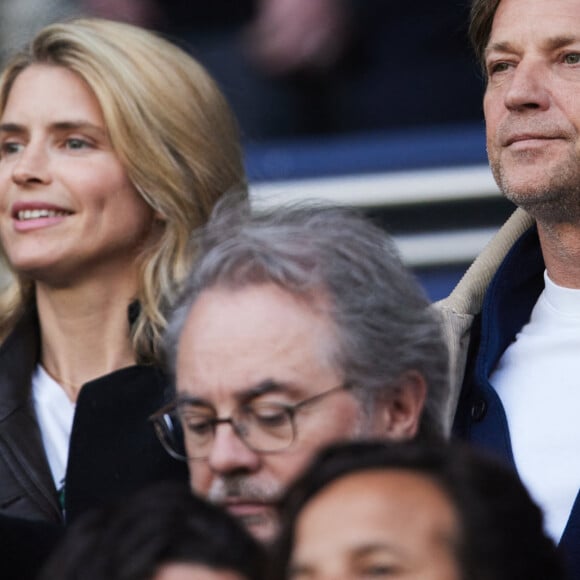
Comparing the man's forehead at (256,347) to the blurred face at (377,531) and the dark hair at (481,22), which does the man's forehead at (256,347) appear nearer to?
the blurred face at (377,531)

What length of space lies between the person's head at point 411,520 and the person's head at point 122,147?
1.40 metres

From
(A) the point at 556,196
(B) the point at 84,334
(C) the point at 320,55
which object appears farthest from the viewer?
(C) the point at 320,55

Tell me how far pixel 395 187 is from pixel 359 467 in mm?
2964

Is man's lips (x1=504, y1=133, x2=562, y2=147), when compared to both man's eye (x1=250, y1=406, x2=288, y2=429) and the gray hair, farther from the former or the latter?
man's eye (x1=250, y1=406, x2=288, y2=429)

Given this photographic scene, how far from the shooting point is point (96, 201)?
3.38 m

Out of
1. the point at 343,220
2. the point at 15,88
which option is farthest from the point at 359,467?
the point at 15,88

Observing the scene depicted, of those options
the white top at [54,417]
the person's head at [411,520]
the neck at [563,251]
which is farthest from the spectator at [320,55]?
the person's head at [411,520]

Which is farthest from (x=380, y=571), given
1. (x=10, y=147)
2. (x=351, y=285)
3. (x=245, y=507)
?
(x=10, y=147)

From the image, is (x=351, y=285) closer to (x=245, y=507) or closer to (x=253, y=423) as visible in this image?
(x=253, y=423)

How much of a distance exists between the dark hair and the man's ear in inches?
41.9

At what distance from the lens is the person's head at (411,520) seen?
183 cm

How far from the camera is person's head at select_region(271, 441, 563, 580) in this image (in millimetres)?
1831

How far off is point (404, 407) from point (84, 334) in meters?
1.03

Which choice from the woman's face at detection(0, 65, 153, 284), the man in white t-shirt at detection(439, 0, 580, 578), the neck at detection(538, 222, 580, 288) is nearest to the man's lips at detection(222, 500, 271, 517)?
the man in white t-shirt at detection(439, 0, 580, 578)
